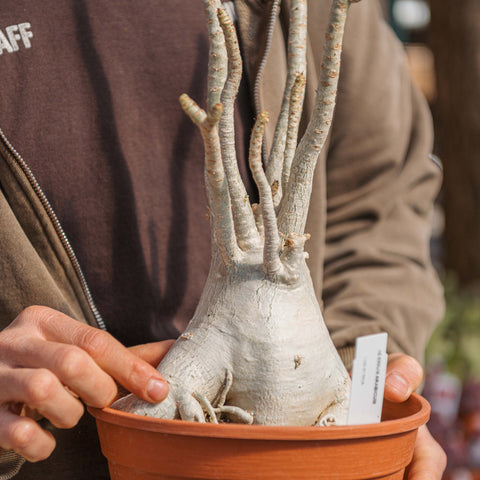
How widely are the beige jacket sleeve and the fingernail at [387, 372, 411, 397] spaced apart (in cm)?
36

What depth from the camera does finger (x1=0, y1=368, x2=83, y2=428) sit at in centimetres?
57

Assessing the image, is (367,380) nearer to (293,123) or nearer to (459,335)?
(293,123)

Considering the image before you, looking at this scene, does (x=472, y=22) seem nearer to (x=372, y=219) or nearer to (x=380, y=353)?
(x=372, y=219)

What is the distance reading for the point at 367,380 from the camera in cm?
64

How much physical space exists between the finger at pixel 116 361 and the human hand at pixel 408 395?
0.28 m

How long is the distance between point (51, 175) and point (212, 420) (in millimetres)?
455

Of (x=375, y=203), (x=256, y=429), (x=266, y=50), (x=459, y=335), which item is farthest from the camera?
(x=459, y=335)

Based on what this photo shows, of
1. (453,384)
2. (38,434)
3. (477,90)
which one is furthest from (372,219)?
(477,90)

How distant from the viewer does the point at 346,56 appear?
1104mm

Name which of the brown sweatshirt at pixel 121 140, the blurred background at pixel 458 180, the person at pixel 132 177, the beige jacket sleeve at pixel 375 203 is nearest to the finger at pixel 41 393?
the person at pixel 132 177

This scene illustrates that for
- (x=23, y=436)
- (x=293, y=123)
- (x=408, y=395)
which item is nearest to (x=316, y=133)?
(x=293, y=123)

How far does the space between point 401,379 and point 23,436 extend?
44 centimetres

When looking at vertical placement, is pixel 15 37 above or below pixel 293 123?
above

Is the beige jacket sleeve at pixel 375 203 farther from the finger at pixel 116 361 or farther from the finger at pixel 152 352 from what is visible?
the finger at pixel 116 361
